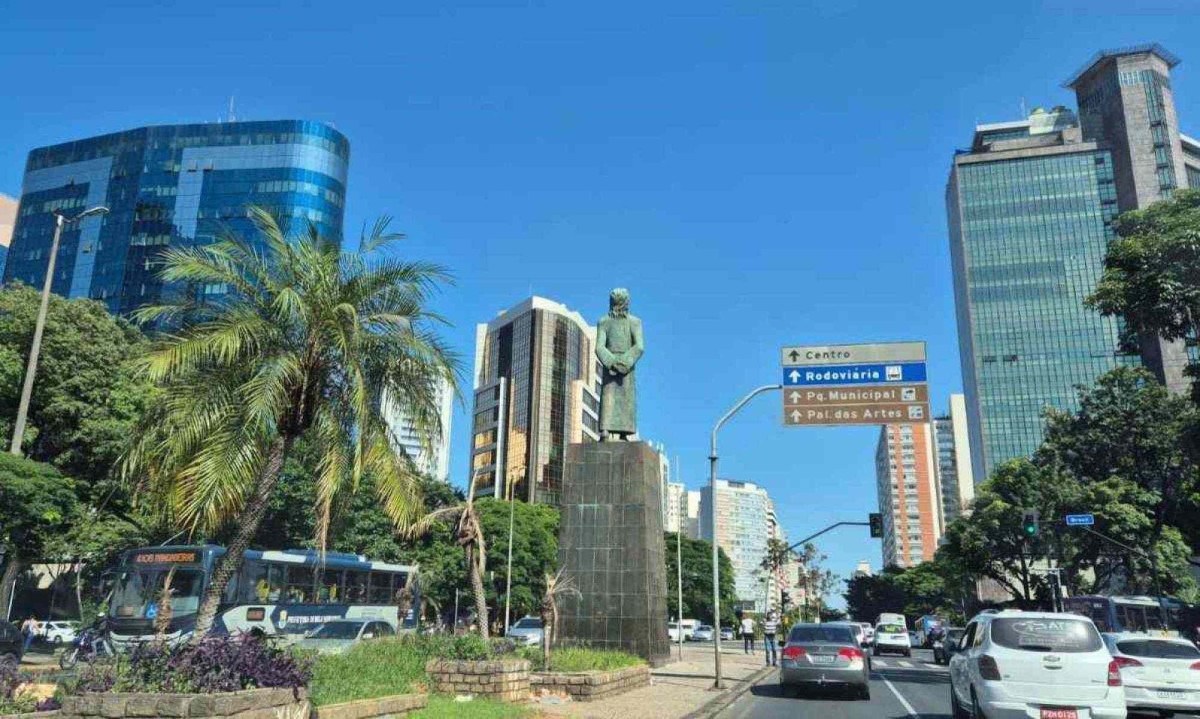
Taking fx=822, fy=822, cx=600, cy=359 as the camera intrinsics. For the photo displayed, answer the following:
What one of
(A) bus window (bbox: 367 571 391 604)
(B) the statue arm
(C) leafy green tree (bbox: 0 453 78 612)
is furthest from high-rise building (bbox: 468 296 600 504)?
(B) the statue arm

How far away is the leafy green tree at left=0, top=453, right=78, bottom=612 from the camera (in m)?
23.3

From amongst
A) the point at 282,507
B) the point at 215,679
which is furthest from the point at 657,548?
the point at 282,507

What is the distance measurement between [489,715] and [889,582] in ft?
343

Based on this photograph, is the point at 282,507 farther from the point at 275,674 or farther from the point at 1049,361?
the point at 1049,361

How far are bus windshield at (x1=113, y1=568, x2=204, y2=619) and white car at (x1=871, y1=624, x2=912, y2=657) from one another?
31.5 m

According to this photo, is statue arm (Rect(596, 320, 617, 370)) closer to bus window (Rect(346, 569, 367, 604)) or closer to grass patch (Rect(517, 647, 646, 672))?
grass patch (Rect(517, 647, 646, 672))

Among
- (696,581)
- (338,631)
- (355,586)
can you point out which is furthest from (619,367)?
(696,581)

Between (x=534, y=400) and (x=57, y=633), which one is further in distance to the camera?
(x=534, y=400)

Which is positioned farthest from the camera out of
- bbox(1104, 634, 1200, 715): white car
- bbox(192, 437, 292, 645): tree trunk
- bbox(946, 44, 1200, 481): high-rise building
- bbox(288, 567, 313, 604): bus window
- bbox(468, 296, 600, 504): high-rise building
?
bbox(946, 44, 1200, 481): high-rise building

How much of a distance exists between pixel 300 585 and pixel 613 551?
1187 cm

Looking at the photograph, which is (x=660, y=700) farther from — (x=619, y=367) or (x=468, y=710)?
(x=619, y=367)

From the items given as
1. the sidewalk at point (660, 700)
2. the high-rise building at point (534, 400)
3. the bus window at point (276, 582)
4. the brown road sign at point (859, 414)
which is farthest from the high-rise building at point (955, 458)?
the bus window at point (276, 582)

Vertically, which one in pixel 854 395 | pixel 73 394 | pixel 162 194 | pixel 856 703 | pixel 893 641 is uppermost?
pixel 162 194

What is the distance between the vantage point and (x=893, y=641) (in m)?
40.0
